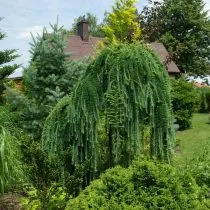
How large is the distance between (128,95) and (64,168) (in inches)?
49.8

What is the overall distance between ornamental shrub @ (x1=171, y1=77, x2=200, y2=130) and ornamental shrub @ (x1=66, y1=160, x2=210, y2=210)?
12985mm

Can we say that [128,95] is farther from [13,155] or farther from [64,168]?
[13,155]

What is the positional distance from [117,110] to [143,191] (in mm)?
1630

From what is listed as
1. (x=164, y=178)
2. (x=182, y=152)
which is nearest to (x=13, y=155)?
(x=164, y=178)

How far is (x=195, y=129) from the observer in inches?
723

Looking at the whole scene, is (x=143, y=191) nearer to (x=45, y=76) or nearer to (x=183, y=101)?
(x=45, y=76)

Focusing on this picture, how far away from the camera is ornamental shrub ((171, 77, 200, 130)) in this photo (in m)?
17.3

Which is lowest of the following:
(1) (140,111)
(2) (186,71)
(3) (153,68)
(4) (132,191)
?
(4) (132,191)

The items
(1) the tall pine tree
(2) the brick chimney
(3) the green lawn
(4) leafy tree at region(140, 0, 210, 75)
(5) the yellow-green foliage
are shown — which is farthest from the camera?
(4) leafy tree at region(140, 0, 210, 75)

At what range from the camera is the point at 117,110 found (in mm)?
5586

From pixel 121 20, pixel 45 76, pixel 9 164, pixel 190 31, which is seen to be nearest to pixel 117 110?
pixel 9 164

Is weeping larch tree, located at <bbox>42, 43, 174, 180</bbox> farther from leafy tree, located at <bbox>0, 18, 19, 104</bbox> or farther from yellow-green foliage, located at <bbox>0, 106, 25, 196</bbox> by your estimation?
leafy tree, located at <bbox>0, 18, 19, 104</bbox>

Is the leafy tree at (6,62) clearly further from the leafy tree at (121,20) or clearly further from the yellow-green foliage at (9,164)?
the yellow-green foliage at (9,164)

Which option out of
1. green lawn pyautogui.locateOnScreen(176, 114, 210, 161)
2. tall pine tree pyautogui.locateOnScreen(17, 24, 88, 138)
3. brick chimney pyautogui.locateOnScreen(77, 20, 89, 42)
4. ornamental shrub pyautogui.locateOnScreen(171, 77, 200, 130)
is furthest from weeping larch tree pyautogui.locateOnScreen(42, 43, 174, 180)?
brick chimney pyautogui.locateOnScreen(77, 20, 89, 42)
